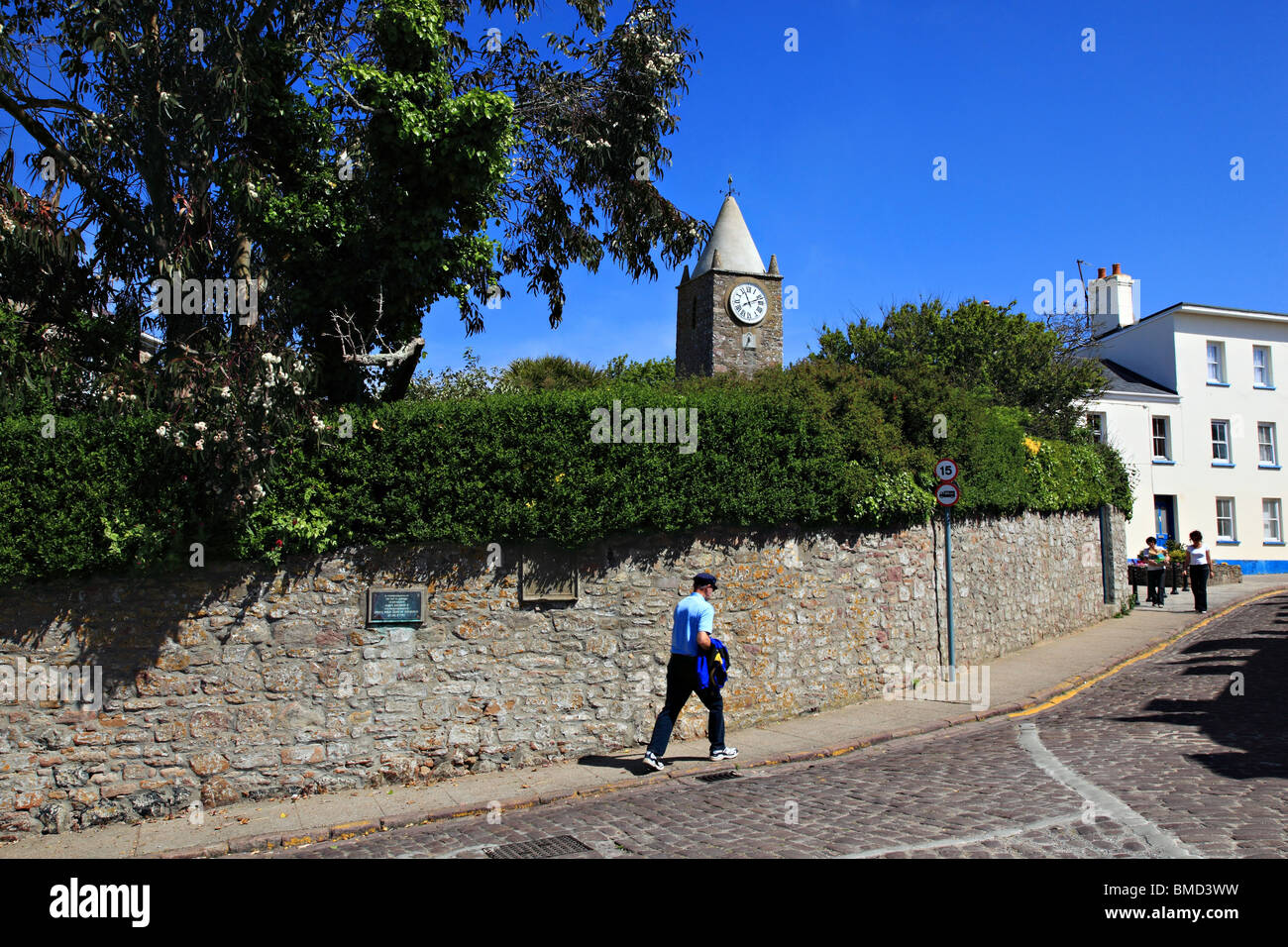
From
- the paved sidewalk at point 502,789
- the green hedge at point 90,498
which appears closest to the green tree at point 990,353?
the paved sidewalk at point 502,789

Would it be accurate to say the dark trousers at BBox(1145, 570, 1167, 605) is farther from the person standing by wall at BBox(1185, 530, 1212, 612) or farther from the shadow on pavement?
the shadow on pavement

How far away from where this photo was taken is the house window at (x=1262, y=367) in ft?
119

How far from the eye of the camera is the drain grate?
6.73m

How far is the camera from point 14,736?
836cm

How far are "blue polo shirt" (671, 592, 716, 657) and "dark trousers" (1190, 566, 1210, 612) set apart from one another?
16965 millimetres

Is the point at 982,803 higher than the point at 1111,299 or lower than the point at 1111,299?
lower

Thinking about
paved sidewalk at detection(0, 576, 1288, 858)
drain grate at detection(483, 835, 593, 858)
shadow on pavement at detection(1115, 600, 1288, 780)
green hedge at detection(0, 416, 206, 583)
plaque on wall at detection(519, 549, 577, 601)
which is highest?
green hedge at detection(0, 416, 206, 583)

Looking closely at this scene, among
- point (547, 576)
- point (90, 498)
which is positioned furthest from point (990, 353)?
point (90, 498)

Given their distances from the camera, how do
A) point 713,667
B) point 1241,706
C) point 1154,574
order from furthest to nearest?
point 1154,574, point 1241,706, point 713,667

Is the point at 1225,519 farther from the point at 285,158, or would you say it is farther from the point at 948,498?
the point at 285,158

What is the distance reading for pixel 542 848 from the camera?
690cm

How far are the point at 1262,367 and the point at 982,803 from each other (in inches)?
1488

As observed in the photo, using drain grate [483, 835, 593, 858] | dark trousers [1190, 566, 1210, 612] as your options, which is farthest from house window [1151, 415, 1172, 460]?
drain grate [483, 835, 593, 858]

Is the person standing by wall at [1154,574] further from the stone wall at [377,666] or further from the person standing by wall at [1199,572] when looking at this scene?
the stone wall at [377,666]
